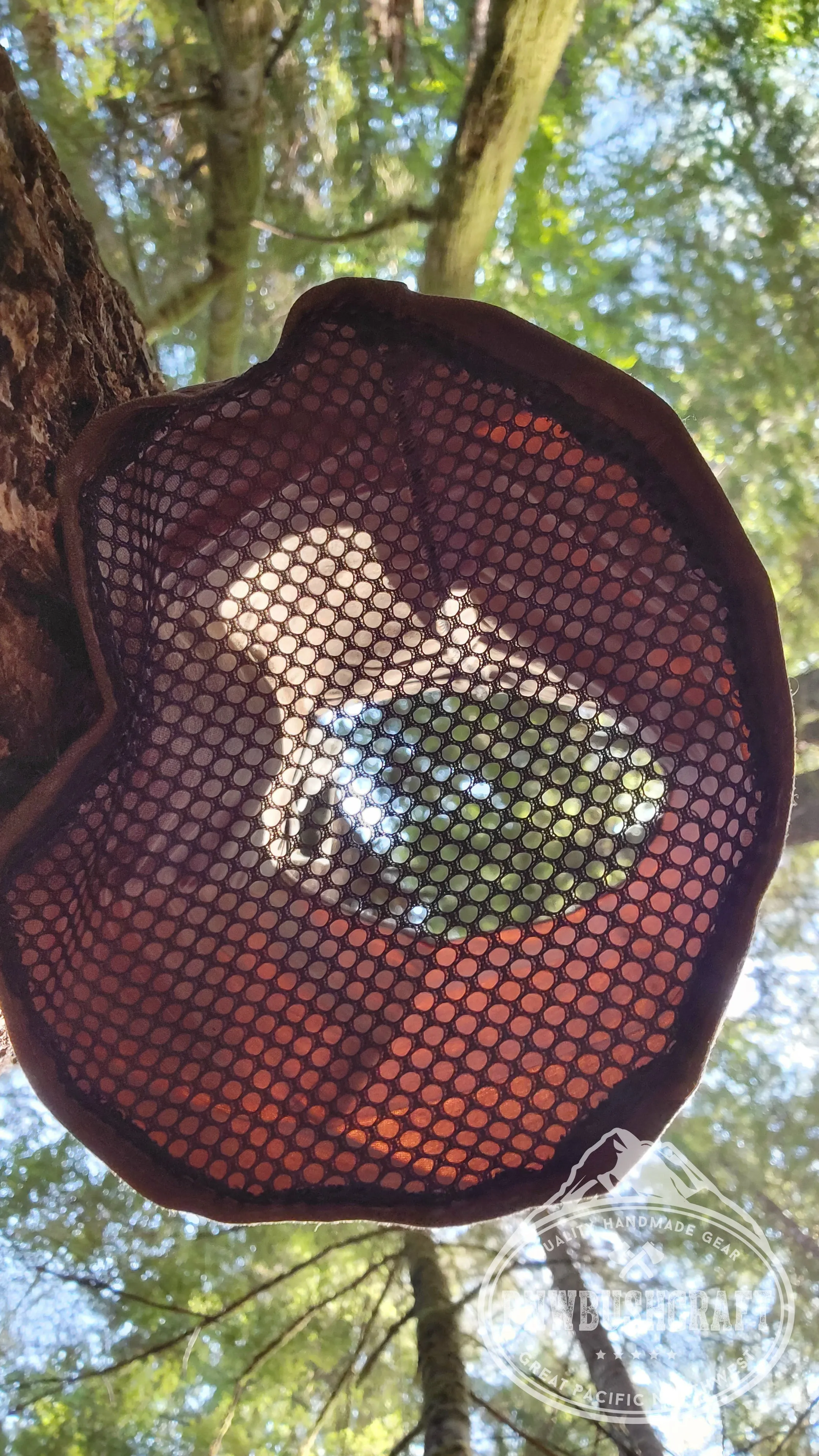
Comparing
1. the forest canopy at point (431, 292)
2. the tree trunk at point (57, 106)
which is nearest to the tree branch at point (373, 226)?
the forest canopy at point (431, 292)

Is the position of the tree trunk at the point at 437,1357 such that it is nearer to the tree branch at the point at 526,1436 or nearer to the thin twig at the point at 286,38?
the tree branch at the point at 526,1436

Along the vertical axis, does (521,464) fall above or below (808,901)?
below

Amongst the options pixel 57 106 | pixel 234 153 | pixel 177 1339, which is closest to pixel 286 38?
pixel 234 153

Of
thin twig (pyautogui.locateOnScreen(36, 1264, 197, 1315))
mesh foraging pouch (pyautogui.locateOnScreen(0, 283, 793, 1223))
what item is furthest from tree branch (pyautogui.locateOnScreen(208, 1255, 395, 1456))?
mesh foraging pouch (pyautogui.locateOnScreen(0, 283, 793, 1223))

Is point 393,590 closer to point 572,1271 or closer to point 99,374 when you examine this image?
point 99,374

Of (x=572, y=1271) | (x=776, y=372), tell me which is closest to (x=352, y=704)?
(x=572, y=1271)

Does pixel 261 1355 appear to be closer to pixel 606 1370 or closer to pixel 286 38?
pixel 606 1370
